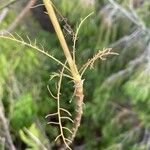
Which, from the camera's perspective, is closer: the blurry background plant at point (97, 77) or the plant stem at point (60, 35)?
the plant stem at point (60, 35)

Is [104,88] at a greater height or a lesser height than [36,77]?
lesser

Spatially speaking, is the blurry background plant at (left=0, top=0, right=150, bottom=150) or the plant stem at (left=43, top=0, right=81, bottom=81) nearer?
the plant stem at (left=43, top=0, right=81, bottom=81)

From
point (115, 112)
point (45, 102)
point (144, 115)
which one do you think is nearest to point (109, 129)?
point (115, 112)

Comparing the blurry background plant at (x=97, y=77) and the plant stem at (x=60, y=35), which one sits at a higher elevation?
the plant stem at (x=60, y=35)

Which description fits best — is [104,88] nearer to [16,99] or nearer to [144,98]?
[144,98]

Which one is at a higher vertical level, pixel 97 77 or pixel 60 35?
pixel 60 35

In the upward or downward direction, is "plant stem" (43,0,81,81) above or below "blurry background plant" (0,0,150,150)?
above

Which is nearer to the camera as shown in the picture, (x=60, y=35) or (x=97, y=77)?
(x=60, y=35)

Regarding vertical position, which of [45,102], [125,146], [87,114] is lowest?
[125,146]
